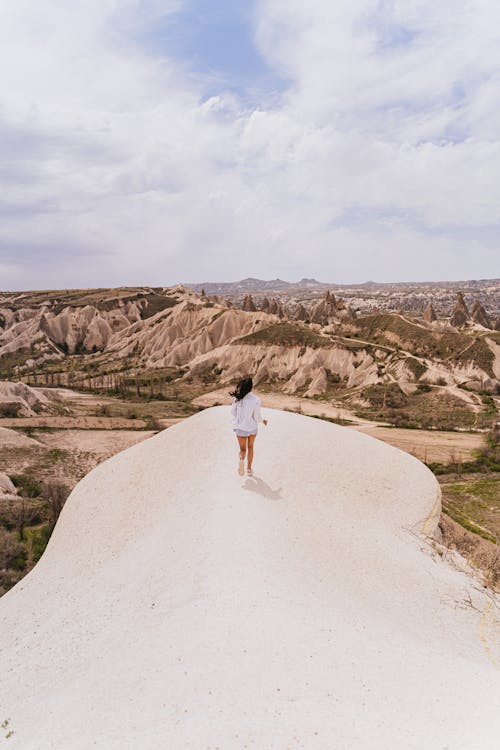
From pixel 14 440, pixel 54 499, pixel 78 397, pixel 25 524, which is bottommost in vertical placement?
pixel 78 397

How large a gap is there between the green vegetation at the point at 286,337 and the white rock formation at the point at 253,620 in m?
51.2

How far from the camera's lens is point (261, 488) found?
8422mm

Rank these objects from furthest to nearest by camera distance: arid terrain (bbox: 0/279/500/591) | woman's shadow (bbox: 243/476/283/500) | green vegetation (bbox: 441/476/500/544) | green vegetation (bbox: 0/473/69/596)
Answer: arid terrain (bbox: 0/279/500/591) < green vegetation (bbox: 441/476/500/544) < green vegetation (bbox: 0/473/69/596) < woman's shadow (bbox: 243/476/283/500)

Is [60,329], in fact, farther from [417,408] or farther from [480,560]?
[480,560]

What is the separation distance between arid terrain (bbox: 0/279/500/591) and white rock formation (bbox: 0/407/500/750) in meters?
4.92

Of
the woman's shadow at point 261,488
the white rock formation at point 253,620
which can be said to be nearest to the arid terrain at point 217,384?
the white rock formation at point 253,620

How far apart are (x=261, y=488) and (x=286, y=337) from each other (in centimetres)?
5592

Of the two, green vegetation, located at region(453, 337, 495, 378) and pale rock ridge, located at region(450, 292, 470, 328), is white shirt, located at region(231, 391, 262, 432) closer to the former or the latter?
green vegetation, located at region(453, 337, 495, 378)

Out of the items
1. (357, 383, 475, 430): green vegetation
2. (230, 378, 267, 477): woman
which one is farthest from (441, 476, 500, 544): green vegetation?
(230, 378, 267, 477): woman

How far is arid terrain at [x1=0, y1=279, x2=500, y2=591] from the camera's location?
26672 millimetres

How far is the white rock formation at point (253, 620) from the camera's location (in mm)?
3971

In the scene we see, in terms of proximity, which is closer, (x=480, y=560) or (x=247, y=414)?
(x=247, y=414)

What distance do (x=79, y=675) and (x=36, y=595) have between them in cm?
368

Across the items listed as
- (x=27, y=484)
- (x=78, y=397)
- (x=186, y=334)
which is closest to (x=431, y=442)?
(x=27, y=484)
